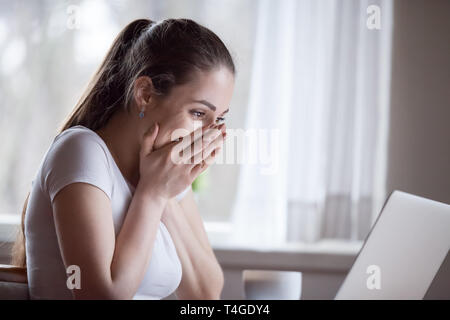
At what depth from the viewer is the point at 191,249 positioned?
1075mm

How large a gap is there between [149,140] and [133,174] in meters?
0.11

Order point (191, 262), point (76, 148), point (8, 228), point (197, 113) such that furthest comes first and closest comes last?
1. point (8, 228)
2. point (191, 262)
3. point (197, 113)
4. point (76, 148)

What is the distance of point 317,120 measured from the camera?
5.99 ft

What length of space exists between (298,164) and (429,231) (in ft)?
3.60

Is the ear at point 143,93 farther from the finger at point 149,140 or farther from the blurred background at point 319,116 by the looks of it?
the blurred background at point 319,116

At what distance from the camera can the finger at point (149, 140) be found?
3.02 ft

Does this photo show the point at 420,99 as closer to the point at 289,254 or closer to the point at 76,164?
the point at 289,254

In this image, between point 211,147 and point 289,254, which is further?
point 289,254

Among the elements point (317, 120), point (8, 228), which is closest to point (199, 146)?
point (317, 120)

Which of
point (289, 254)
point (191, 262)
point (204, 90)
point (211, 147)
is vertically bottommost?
point (289, 254)

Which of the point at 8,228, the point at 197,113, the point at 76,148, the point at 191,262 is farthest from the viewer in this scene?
the point at 8,228

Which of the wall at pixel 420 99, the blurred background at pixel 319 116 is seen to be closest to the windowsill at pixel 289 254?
the blurred background at pixel 319 116
